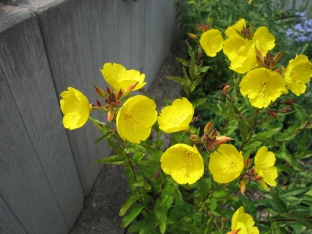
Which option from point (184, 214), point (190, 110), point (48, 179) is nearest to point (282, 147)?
point (184, 214)

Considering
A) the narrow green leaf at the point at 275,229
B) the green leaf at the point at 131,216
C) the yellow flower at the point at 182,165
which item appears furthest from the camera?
the green leaf at the point at 131,216

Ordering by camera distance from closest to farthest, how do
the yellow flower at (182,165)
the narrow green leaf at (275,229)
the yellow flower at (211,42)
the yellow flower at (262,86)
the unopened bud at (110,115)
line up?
the unopened bud at (110,115) → the yellow flower at (182,165) → the yellow flower at (262,86) → the narrow green leaf at (275,229) → the yellow flower at (211,42)

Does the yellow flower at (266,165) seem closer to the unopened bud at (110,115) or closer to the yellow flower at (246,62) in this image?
the yellow flower at (246,62)

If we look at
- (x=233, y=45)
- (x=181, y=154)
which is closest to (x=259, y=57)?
(x=233, y=45)

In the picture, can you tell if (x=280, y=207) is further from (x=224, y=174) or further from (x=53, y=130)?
(x=53, y=130)

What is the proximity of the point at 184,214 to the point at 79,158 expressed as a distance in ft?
2.88

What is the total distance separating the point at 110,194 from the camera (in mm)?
2459

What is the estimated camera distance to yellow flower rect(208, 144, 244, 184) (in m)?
1.34

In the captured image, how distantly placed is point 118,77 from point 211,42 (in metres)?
1.06

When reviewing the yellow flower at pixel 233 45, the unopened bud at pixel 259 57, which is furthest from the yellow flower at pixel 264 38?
the unopened bud at pixel 259 57

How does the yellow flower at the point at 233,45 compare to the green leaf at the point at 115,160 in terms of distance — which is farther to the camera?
the yellow flower at the point at 233,45

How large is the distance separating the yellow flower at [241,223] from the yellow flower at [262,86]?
588 mm

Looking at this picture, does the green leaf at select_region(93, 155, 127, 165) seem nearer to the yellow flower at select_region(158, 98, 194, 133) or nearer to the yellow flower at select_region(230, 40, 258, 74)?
the yellow flower at select_region(158, 98, 194, 133)

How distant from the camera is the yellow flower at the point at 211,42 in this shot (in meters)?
2.09
